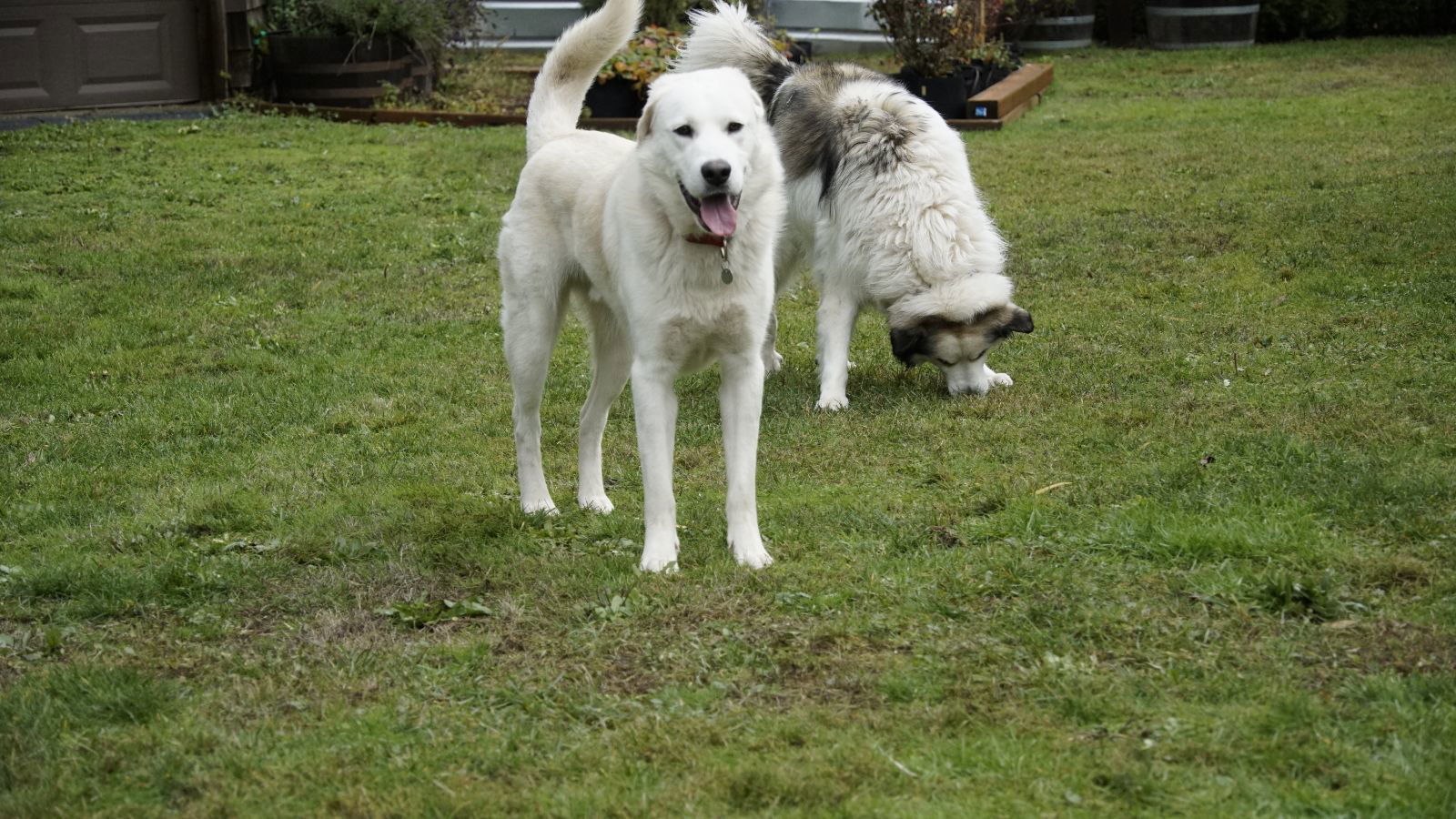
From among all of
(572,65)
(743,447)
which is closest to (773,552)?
(743,447)

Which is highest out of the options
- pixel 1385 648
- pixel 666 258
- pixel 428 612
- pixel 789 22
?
pixel 789 22

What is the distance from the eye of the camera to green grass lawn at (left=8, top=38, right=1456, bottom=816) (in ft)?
9.91

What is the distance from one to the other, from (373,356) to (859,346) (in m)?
2.40

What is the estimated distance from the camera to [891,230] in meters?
6.38

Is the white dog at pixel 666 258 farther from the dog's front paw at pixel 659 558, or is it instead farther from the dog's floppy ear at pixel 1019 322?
the dog's floppy ear at pixel 1019 322

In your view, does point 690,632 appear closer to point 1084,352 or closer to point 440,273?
point 1084,352

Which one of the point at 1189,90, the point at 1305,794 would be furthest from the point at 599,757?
the point at 1189,90

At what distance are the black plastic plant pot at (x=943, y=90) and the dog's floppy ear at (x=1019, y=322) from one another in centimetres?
704

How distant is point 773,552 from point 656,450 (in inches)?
18.9

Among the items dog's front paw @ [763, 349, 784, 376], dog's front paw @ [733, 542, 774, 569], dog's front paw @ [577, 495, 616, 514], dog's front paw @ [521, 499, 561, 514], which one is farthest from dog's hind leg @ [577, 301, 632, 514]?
dog's front paw @ [763, 349, 784, 376]

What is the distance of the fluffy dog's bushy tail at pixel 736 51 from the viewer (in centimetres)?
739

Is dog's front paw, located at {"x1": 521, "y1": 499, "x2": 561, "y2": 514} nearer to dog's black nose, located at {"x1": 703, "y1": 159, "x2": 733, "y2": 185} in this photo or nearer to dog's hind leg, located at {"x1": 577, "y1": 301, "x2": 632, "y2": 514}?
dog's hind leg, located at {"x1": 577, "y1": 301, "x2": 632, "y2": 514}

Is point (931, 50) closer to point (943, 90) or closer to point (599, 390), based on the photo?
point (943, 90)

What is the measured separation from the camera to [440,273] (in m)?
8.54
